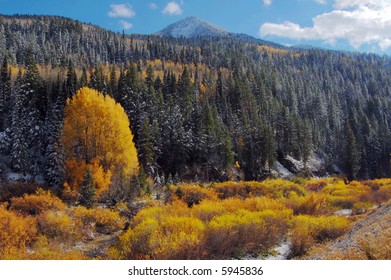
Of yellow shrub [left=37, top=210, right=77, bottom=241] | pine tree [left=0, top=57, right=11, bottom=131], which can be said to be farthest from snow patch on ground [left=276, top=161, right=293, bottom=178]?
yellow shrub [left=37, top=210, right=77, bottom=241]

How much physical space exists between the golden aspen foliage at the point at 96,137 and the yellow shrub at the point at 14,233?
19.3 m

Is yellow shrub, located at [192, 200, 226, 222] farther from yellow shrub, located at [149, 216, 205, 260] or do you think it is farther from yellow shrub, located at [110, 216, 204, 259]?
yellow shrub, located at [149, 216, 205, 260]

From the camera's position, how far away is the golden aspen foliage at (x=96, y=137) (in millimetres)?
42094

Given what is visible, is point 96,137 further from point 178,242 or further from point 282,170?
point 282,170

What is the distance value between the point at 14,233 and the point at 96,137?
77.9 feet

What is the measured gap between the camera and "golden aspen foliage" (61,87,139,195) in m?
42.1

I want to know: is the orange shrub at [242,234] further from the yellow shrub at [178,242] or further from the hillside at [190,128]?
the hillside at [190,128]

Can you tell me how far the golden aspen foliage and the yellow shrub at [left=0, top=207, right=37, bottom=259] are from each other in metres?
19.3

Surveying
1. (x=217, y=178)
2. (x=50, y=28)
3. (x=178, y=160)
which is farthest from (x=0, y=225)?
(x=50, y=28)

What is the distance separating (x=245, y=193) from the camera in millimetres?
38844

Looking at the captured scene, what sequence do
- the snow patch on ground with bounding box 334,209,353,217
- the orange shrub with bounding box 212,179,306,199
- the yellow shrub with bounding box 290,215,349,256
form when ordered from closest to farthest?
the yellow shrub with bounding box 290,215,349,256, the snow patch on ground with bounding box 334,209,353,217, the orange shrub with bounding box 212,179,306,199

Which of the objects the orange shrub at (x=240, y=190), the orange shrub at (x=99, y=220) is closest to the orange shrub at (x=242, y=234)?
the orange shrub at (x=99, y=220)

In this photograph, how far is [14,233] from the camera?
65.4ft
